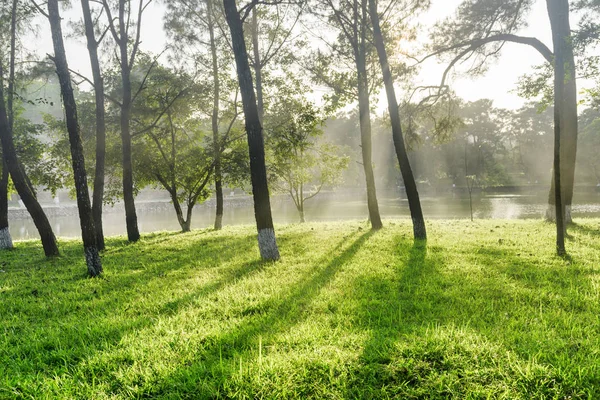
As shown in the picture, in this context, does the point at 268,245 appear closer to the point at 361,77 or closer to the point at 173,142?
the point at 361,77

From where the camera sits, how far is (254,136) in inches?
319

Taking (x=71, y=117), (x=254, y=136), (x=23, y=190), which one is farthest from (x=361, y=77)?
(x=23, y=190)

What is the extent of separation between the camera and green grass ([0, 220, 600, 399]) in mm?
2764

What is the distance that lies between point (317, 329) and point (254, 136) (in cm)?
548

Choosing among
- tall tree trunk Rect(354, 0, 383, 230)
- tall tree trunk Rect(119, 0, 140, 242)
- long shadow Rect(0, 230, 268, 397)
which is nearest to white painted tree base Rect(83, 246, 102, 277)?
long shadow Rect(0, 230, 268, 397)

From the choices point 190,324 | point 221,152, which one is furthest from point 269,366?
point 221,152

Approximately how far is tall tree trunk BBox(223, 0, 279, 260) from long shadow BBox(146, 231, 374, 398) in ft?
6.88

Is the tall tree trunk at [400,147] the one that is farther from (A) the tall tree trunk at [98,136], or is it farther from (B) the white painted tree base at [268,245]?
(A) the tall tree trunk at [98,136]

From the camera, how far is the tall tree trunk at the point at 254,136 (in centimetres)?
805

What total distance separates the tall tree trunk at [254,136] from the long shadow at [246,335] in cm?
210

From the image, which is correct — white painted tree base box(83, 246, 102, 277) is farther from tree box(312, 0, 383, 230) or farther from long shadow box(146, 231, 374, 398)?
tree box(312, 0, 383, 230)

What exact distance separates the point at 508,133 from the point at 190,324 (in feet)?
251

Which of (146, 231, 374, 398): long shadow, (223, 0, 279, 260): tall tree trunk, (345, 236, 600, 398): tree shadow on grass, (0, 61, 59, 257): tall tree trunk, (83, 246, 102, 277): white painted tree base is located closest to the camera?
(345, 236, 600, 398): tree shadow on grass

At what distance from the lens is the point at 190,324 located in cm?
412
